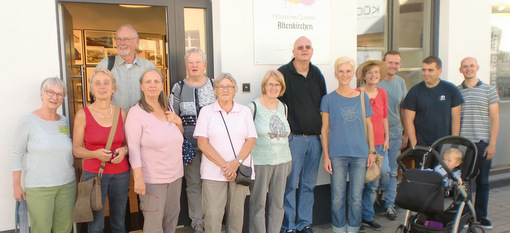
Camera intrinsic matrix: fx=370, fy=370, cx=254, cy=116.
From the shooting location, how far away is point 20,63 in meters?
3.24

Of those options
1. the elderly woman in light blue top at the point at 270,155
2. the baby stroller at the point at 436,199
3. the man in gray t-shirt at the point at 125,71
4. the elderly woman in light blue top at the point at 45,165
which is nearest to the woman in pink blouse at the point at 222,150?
the elderly woman in light blue top at the point at 270,155

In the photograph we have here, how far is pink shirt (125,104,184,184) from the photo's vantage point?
9.73ft

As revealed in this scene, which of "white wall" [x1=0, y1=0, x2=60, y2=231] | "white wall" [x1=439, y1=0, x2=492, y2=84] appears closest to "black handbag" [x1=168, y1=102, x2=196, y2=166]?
"white wall" [x1=0, y1=0, x2=60, y2=231]

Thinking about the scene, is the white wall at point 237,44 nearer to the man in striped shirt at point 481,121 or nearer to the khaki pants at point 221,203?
the khaki pants at point 221,203

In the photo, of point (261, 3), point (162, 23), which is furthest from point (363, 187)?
point (162, 23)

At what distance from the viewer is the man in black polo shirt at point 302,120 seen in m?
3.78

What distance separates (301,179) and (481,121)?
2.26 meters

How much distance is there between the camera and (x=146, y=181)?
9.91 feet

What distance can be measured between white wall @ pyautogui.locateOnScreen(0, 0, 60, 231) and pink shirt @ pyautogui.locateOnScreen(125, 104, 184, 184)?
1.01 m

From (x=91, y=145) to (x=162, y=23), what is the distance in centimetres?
480

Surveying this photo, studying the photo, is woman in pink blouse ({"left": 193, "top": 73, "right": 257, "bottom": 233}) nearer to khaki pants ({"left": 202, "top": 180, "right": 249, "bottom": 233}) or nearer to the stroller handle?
khaki pants ({"left": 202, "top": 180, "right": 249, "bottom": 233})

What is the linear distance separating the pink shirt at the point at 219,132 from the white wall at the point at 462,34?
3669mm

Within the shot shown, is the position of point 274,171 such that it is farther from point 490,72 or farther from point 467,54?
point 490,72

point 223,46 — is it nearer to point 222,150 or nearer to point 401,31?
point 222,150
